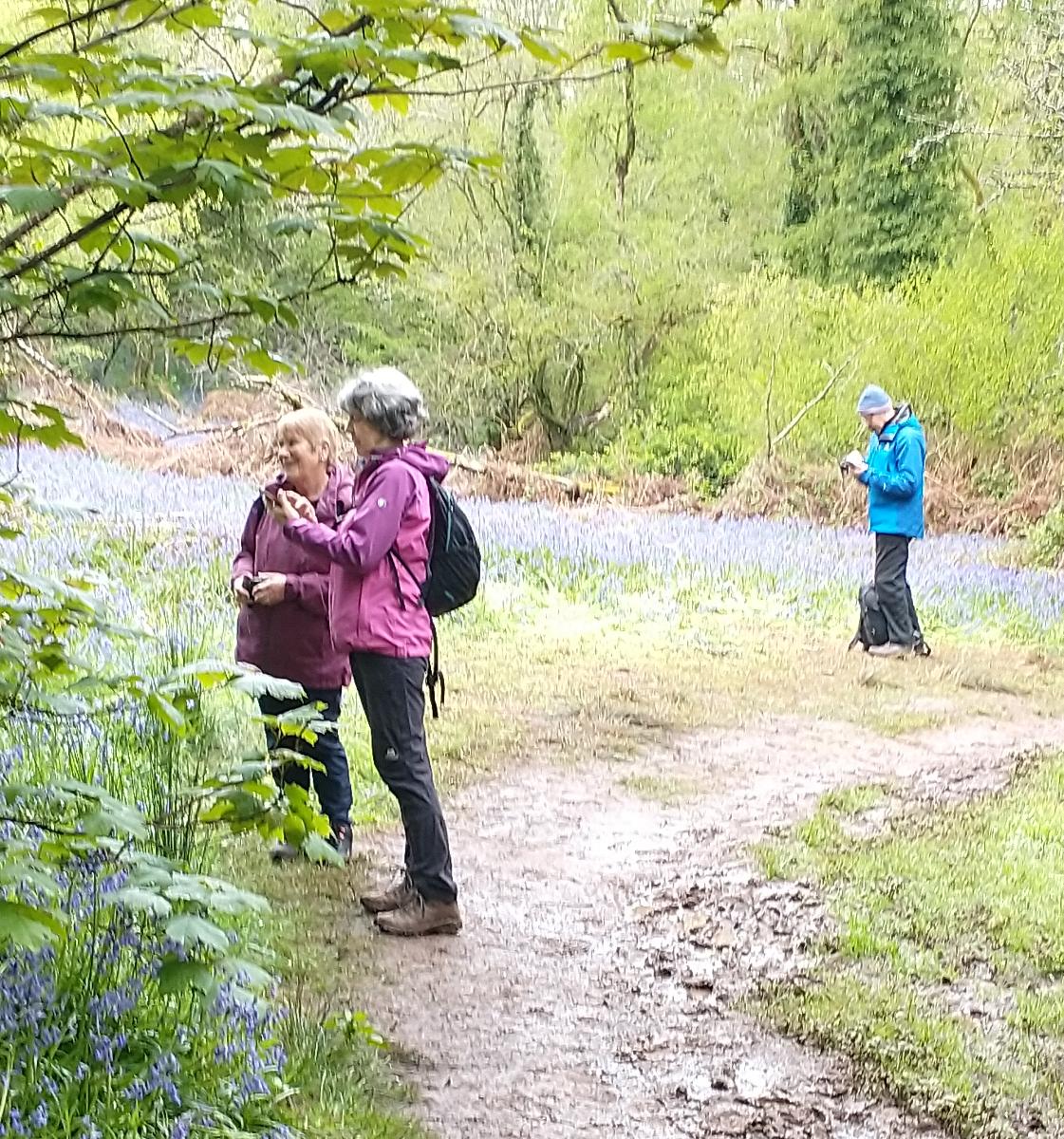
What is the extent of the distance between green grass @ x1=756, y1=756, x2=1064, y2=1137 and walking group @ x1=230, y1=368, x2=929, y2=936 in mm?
1236

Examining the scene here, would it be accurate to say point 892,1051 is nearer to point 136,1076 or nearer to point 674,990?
point 674,990

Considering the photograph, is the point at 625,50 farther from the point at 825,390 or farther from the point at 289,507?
the point at 825,390

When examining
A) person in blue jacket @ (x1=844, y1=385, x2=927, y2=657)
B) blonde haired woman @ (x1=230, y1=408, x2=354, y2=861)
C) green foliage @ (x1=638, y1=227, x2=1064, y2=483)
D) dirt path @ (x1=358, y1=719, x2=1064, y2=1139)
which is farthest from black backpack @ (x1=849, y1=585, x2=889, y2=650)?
green foliage @ (x1=638, y1=227, x2=1064, y2=483)

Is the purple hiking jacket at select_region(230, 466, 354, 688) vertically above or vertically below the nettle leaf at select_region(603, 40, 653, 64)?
below

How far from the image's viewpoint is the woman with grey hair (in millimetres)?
3729

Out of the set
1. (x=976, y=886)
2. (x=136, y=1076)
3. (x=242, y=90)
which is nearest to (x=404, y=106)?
(x=242, y=90)

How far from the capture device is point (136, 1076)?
8.11ft

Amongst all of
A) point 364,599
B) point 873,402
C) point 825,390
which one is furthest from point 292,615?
point 825,390

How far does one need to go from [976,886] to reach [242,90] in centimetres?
378

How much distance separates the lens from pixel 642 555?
39.0 feet

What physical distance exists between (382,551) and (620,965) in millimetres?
1529

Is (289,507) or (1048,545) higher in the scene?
(289,507)

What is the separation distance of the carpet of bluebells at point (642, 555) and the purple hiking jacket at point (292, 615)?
388 cm

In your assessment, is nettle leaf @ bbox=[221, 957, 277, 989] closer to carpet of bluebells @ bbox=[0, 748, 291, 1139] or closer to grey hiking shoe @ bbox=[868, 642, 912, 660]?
carpet of bluebells @ bbox=[0, 748, 291, 1139]
